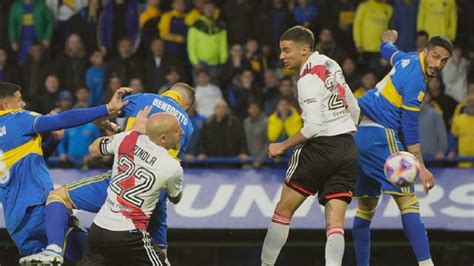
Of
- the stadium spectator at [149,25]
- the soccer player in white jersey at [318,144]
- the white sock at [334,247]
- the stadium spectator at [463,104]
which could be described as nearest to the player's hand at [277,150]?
the soccer player in white jersey at [318,144]

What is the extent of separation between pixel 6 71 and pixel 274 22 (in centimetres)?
413

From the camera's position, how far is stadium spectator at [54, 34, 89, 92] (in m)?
17.6

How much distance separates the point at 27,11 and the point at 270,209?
6284mm

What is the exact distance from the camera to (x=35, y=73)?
1777cm

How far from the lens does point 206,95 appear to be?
16.7m

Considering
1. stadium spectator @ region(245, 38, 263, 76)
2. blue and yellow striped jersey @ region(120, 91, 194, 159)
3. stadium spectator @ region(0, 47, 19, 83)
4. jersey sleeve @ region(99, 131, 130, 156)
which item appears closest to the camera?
jersey sleeve @ region(99, 131, 130, 156)

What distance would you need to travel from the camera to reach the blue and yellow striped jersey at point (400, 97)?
1066 cm

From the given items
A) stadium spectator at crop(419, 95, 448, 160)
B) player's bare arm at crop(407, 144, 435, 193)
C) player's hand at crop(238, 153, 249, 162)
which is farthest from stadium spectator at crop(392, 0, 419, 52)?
player's bare arm at crop(407, 144, 435, 193)

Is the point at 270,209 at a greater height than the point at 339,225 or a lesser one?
lesser

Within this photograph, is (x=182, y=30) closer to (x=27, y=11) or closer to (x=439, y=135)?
(x=27, y=11)

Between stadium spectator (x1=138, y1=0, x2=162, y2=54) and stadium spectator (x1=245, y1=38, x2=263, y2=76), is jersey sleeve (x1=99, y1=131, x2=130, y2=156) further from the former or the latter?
stadium spectator (x1=138, y1=0, x2=162, y2=54)

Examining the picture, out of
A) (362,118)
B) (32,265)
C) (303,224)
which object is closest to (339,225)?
(362,118)

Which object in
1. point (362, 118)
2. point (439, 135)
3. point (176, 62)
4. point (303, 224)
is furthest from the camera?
point (176, 62)

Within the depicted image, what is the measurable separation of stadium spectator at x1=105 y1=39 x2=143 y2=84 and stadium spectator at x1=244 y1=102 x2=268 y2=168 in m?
2.16
